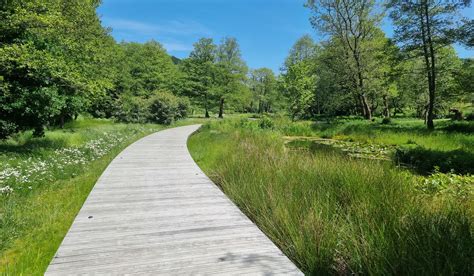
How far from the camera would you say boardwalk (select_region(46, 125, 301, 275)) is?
2.43 metres

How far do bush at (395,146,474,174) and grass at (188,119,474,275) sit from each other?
14.8ft

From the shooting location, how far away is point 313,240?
9.01ft

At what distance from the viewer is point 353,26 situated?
23.8m

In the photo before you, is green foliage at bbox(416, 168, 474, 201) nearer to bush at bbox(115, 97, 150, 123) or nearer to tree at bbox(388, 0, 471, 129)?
A: tree at bbox(388, 0, 471, 129)

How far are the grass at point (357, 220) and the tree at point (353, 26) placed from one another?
71.4 feet

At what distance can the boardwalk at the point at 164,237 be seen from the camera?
7.97ft

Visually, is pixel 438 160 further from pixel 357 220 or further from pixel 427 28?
pixel 427 28

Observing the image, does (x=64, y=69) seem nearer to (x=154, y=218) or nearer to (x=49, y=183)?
(x=49, y=183)

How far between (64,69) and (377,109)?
4256 centimetres

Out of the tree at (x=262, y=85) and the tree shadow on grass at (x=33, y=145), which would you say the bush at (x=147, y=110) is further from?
the tree at (x=262, y=85)

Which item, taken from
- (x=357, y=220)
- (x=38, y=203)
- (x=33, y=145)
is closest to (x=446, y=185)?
(x=357, y=220)

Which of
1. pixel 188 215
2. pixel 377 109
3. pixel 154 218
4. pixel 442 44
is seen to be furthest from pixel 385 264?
pixel 377 109

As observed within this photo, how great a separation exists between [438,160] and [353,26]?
19.2 m

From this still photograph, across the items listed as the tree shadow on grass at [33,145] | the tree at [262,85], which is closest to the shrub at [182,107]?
the tree shadow on grass at [33,145]
